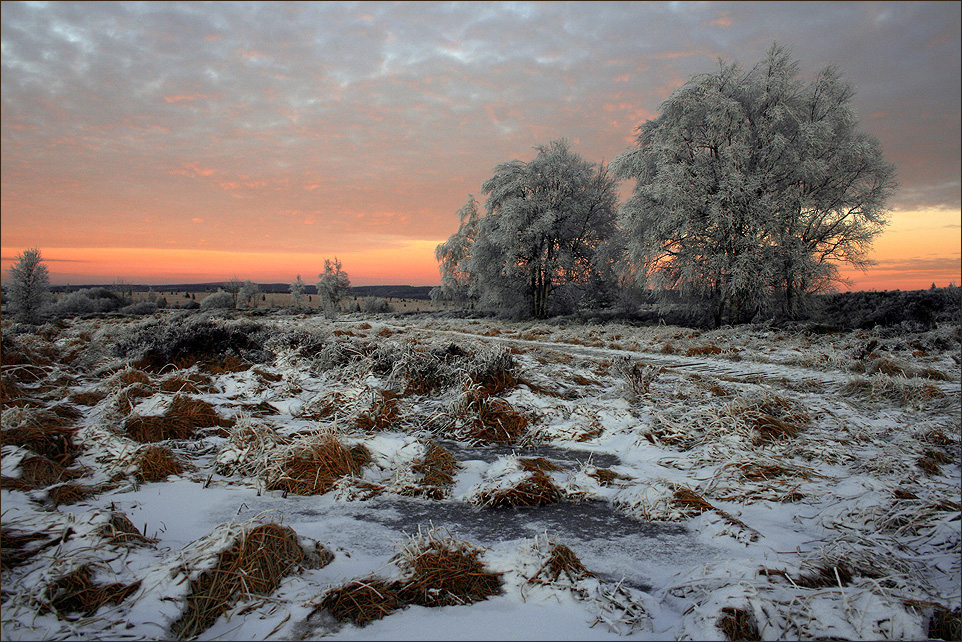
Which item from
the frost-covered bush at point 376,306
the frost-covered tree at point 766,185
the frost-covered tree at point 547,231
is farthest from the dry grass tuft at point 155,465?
the frost-covered bush at point 376,306

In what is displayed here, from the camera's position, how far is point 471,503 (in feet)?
12.8

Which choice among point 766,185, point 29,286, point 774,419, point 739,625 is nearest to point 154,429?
point 739,625

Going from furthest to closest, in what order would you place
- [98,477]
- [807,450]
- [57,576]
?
[807,450] → [98,477] → [57,576]

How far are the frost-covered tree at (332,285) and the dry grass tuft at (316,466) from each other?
1566 inches

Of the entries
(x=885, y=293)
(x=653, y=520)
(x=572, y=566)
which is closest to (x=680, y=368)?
(x=653, y=520)

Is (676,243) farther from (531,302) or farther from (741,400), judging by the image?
(741,400)

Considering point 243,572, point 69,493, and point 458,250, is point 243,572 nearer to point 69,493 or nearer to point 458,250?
point 69,493

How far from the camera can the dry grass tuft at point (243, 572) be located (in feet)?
7.40

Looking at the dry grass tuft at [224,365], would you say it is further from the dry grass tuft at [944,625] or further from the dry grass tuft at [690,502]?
the dry grass tuft at [944,625]

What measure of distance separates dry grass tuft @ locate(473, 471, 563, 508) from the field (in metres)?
0.03

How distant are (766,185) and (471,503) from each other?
706 inches

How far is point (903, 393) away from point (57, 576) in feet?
31.3

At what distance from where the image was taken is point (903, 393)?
21.4 feet

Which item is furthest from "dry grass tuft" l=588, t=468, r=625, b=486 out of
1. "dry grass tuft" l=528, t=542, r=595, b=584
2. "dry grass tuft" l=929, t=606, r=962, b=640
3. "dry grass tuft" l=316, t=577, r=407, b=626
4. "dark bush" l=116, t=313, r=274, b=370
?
"dark bush" l=116, t=313, r=274, b=370
